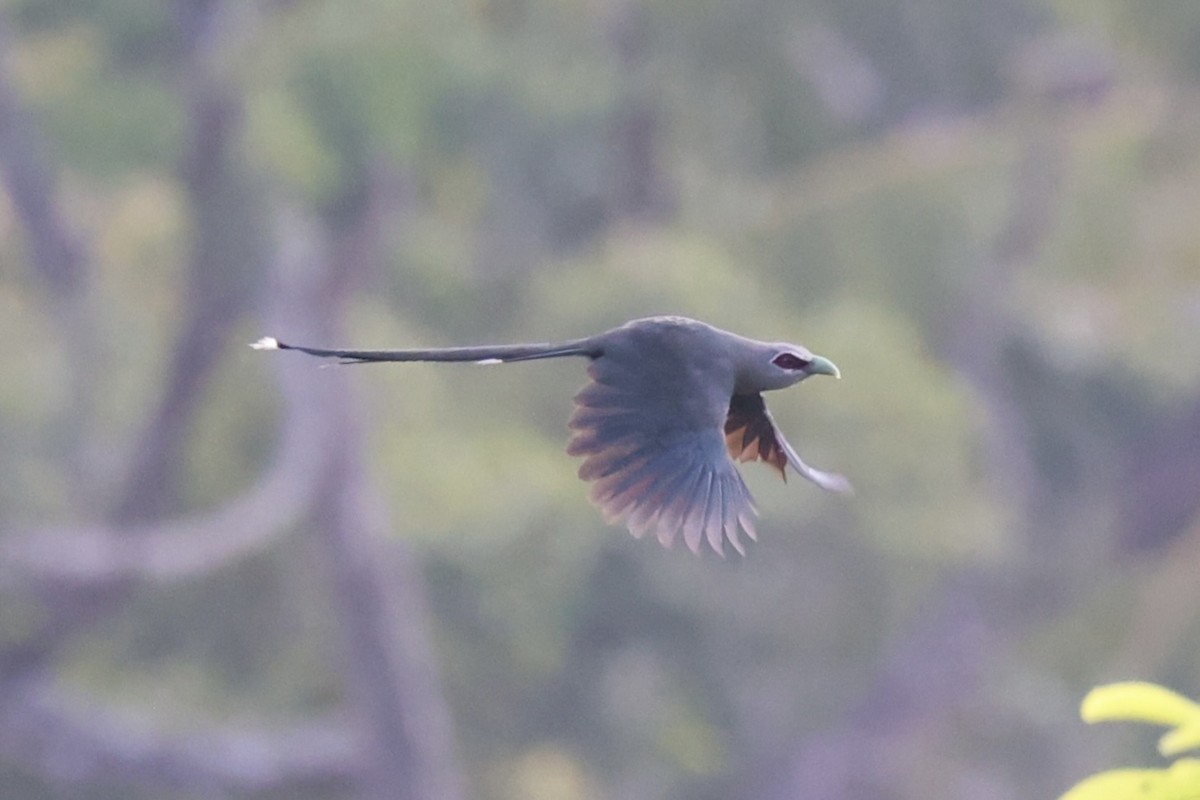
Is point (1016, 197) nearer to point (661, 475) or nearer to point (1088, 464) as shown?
point (1088, 464)

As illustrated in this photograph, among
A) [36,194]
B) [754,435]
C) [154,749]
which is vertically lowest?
[754,435]

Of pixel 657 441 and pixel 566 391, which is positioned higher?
pixel 566 391

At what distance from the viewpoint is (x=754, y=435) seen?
229cm

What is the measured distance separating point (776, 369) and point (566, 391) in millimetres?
7729

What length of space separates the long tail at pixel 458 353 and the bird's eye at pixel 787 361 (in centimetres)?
17

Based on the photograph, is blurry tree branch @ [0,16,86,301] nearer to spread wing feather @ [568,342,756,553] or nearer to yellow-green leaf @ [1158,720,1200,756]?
spread wing feather @ [568,342,756,553]

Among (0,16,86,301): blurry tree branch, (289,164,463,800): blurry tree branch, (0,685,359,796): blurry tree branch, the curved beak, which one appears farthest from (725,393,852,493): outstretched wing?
(0,16,86,301): blurry tree branch

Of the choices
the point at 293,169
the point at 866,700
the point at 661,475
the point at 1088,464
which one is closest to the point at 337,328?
the point at 293,169

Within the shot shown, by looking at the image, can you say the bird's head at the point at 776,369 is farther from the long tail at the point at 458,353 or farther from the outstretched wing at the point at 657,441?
the long tail at the point at 458,353

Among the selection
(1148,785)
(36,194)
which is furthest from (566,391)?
(1148,785)

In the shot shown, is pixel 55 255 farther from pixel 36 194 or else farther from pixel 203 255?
pixel 203 255

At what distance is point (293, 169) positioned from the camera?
872 centimetres

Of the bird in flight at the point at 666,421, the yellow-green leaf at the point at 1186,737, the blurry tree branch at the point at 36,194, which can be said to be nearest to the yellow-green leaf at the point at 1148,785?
the yellow-green leaf at the point at 1186,737

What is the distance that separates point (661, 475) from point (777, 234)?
8856 mm
